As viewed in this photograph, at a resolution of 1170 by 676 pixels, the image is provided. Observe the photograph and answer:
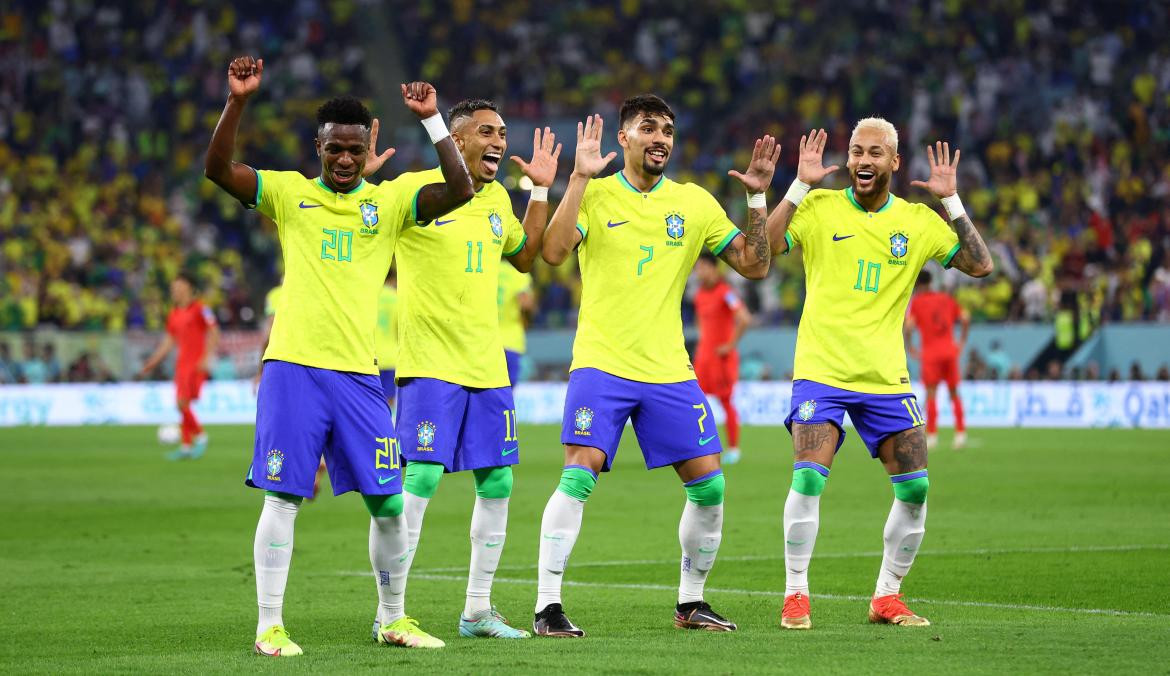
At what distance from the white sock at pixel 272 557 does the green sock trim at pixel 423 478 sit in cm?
93

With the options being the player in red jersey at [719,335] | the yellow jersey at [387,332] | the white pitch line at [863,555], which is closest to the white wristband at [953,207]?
the white pitch line at [863,555]

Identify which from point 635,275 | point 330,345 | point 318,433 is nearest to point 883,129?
point 635,275

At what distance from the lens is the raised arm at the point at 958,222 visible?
27.6ft

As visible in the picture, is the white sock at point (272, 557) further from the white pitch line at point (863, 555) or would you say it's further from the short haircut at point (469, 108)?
the white pitch line at point (863, 555)

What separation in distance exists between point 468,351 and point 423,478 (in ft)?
2.17

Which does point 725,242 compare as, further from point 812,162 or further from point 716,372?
point 716,372

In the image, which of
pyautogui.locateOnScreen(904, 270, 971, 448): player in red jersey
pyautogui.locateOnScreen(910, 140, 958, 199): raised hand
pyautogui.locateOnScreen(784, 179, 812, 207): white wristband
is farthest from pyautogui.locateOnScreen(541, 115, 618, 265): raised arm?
pyautogui.locateOnScreen(904, 270, 971, 448): player in red jersey

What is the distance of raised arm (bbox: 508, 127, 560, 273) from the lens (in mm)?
7957

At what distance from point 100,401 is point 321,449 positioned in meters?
24.6

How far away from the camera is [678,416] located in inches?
315

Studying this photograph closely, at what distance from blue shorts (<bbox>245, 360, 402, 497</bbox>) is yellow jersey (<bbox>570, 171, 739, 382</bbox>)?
3.93ft

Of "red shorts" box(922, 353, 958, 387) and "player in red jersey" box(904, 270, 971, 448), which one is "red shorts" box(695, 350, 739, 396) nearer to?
"player in red jersey" box(904, 270, 971, 448)

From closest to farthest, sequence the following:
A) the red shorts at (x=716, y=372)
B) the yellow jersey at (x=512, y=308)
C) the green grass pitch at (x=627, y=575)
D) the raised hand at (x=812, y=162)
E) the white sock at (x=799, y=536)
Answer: the green grass pitch at (x=627, y=575) → the white sock at (x=799, y=536) → the raised hand at (x=812, y=162) → the yellow jersey at (x=512, y=308) → the red shorts at (x=716, y=372)

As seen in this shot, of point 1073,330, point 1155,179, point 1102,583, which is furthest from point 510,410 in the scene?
point 1155,179
